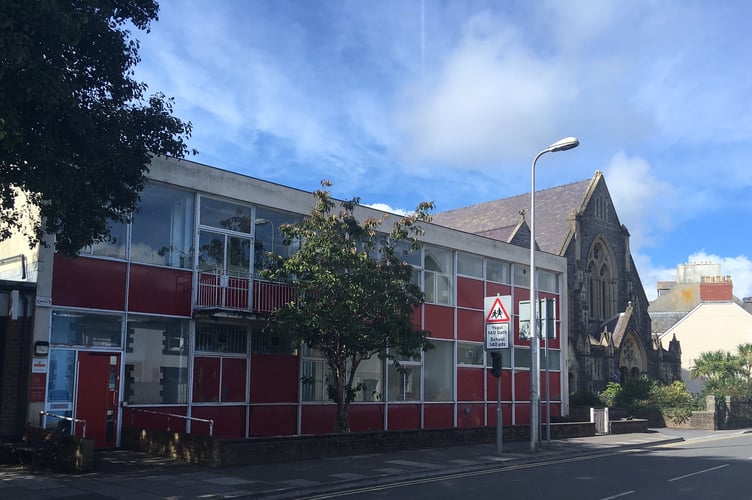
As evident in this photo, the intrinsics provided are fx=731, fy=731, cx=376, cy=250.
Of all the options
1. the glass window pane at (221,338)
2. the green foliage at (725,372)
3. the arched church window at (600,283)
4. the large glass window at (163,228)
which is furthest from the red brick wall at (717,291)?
the large glass window at (163,228)

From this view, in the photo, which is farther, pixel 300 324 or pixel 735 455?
pixel 735 455

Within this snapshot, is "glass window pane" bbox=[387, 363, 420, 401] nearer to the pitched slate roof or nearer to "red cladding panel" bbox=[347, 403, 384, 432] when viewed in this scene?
"red cladding panel" bbox=[347, 403, 384, 432]

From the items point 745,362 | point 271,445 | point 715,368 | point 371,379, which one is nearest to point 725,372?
point 715,368

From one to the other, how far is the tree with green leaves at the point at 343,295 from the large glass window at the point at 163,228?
8.14 ft

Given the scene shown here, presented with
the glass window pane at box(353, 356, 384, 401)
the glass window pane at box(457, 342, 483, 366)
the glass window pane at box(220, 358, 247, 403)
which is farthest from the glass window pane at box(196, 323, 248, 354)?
the glass window pane at box(457, 342, 483, 366)

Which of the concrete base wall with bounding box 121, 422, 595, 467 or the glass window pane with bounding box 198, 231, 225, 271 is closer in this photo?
the concrete base wall with bounding box 121, 422, 595, 467

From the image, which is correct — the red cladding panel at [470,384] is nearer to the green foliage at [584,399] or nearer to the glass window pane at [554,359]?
the glass window pane at [554,359]

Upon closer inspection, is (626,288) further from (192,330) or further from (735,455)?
(192,330)

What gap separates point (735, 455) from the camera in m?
20.6

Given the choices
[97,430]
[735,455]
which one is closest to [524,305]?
[735,455]

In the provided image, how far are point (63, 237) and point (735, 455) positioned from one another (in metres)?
18.4

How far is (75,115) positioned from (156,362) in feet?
27.4

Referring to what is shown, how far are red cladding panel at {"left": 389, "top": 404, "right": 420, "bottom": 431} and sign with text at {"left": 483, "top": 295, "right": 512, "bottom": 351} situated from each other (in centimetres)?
546

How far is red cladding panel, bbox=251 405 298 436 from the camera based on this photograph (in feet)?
67.1
